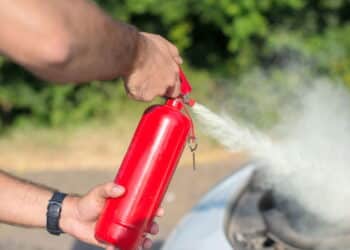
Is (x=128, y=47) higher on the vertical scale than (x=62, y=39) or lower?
higher

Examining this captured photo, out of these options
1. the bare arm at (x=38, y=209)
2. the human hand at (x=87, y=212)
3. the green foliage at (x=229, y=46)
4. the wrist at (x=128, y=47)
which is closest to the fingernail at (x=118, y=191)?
the human hand at (x=87, y=212)

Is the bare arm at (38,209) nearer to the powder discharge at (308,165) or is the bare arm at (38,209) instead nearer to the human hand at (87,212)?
the human hand at (87,212)

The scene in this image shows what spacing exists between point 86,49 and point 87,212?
81cm

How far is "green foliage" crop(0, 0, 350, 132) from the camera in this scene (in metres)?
7.40

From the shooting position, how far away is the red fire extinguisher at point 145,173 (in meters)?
2.38

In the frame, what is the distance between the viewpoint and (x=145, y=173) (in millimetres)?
2369

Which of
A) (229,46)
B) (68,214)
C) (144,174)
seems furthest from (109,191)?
(229,46)

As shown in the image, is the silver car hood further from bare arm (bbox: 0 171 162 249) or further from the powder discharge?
bare arm (bbox: 0 171 162 249)

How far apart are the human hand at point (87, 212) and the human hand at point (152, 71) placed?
334mm

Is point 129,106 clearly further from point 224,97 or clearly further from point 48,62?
point 48,62

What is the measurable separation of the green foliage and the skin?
501cm

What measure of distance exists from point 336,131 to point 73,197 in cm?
127

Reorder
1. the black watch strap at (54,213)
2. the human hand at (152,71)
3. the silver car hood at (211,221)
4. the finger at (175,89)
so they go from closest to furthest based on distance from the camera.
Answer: the human hand at (152,71) → the finger at (175,89) → the black watch strap at (54,213) → the silver car hood at (211,221)

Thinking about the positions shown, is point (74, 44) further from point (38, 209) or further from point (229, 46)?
point (229, 46)
